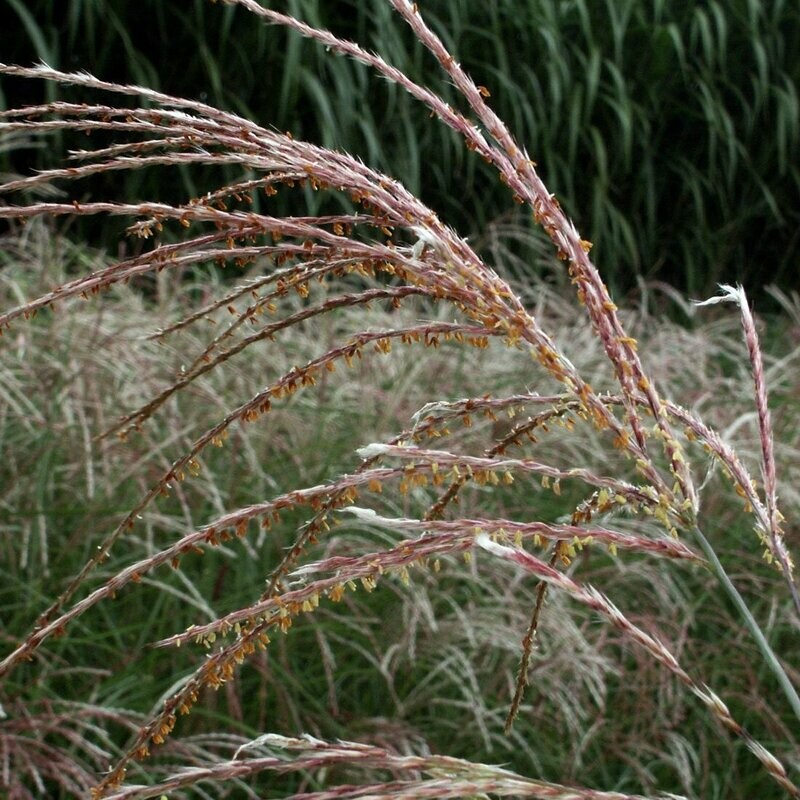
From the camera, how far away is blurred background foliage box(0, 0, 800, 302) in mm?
5137

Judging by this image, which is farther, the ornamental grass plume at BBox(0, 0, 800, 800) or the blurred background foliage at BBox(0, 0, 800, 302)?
the blurred background foliage at BBox(0, 0, 800, 302)

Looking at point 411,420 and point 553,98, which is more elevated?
point 411,420

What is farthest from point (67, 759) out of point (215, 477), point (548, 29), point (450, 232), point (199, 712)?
point (548, 29)

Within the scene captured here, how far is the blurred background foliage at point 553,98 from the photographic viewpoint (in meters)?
5.14

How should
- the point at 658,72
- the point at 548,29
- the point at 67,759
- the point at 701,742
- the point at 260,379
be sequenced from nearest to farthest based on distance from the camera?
the point at 67,759, the point at 701,742, the point at 260,379, the point at 548,29, the point at 658,72

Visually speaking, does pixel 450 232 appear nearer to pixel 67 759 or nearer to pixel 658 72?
pixel 67 759

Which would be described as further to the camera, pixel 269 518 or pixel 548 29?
pixel 548 29

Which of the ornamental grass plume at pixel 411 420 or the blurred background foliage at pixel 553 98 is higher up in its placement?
the ornamental grass plume at pixel 411 420

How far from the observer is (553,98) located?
18.9 ft

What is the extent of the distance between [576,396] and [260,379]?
8.43 ft

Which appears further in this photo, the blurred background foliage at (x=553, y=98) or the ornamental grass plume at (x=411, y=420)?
the blurred background foliage at (x=553, y=98)

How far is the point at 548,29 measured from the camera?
571 centimetres

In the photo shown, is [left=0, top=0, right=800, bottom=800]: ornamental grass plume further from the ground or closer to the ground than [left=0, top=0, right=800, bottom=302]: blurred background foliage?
further from the ground

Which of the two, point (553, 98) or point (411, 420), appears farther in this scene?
point (553, 98)
